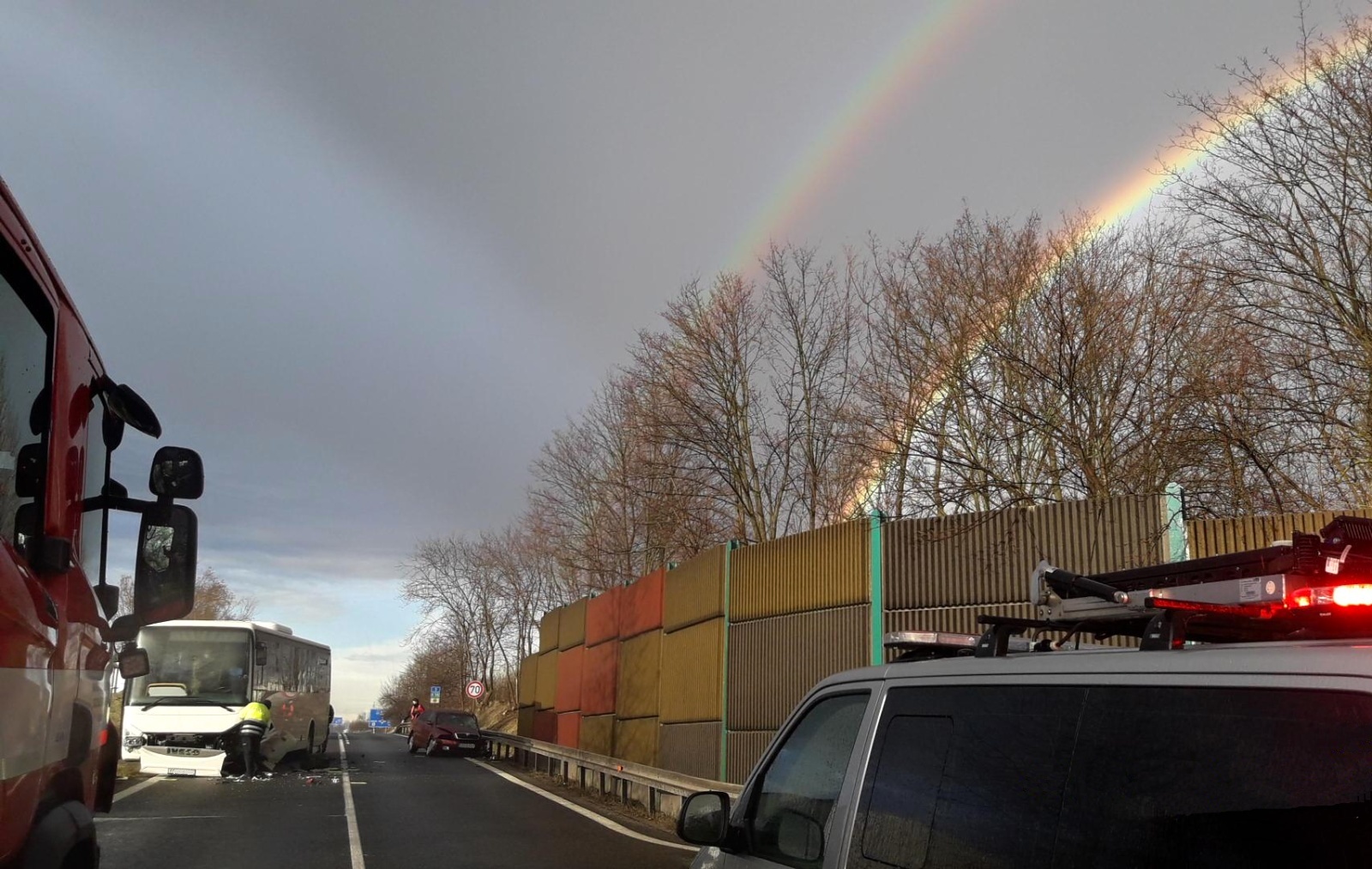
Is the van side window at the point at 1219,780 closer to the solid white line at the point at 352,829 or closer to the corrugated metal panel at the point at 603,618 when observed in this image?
the solid white line at the point at 352,829

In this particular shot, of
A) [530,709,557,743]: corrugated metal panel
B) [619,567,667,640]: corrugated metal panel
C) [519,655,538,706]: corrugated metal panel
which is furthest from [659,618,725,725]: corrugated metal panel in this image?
[519,655,538,706]: corrugated metal panel

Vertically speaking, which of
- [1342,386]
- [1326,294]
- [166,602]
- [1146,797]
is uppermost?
[1326,294]

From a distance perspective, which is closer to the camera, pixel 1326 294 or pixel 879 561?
pixel 1326 294

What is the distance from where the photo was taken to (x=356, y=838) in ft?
45.1

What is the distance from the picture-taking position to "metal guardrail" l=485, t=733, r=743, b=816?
49.7 feet

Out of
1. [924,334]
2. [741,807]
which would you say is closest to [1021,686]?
[741,807]

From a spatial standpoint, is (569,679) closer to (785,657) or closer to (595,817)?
(595,817)

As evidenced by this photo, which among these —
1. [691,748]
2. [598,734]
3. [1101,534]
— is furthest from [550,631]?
[1101,534]

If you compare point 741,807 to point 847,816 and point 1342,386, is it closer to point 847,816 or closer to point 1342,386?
point 847,816

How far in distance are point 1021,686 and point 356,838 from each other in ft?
42.8

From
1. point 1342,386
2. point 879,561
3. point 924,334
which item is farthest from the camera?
point 924,334

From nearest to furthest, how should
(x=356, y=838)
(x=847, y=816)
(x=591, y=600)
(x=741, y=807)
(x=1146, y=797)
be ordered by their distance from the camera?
(x=1146, y=797)
(x=847, y=816)
(x=741, y=807)
(x=356, y=838)
(x=591, y=600)

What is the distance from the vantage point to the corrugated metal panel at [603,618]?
89.5ft

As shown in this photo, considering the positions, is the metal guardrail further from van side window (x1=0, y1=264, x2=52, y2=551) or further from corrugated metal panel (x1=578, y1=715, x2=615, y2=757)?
van side window (x1=0, y1=264, x2=52, y2=551)
